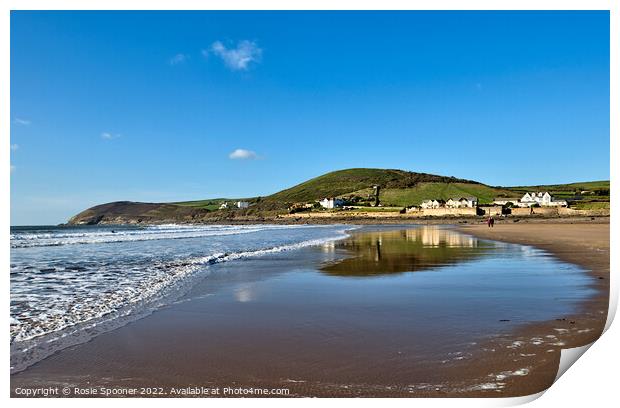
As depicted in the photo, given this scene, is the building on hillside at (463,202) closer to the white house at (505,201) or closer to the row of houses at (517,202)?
the row of houses at (517,202)

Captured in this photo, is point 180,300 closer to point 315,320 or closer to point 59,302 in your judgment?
point 59,302

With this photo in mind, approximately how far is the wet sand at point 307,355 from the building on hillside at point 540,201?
7733cm

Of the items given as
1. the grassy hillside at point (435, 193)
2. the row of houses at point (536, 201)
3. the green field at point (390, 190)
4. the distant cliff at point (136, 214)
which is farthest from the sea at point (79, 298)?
the grassy hillside at point (435, 193)

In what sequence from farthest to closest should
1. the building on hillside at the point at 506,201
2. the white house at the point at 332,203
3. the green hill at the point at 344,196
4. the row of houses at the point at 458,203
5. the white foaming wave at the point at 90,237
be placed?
the white house at the point at 332,203
the green hill at the point at 344,196
the row of houses at the point at 458,203
the building on hillside at the point at 506,201
the white foaming wave at the point at 90,237

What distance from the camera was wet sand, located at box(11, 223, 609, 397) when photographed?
373 centimetres

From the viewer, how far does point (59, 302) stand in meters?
7.64

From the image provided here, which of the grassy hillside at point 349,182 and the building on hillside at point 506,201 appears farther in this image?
the grassy hillside at point 349,182

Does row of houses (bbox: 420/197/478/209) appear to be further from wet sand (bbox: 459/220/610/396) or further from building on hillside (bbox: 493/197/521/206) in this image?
wet sand (bbox: 459/220/610/396)

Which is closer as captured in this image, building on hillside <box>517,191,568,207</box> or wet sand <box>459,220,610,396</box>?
wet sand <box>459,220,610,396</box>

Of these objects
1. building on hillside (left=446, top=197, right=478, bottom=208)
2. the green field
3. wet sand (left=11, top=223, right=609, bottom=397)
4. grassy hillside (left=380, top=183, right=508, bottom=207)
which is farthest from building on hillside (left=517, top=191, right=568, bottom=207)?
wet sand (left=11, top=223, right=609, bottom=397)

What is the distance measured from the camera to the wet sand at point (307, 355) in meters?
3.73
